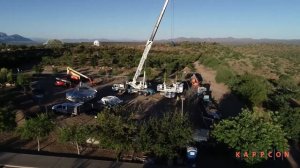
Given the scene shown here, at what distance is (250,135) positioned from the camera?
1784cm

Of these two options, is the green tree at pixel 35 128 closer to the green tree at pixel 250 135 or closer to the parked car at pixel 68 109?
the parked car at pixel 68 109

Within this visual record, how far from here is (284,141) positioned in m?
18.4

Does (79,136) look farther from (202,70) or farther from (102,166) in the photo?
(202,70)

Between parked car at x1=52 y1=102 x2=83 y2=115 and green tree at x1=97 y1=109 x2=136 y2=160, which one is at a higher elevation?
green tree at x1=97 y1=109 x2=136 y2=160

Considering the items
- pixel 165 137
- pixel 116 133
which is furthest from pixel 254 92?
pixel 116 133

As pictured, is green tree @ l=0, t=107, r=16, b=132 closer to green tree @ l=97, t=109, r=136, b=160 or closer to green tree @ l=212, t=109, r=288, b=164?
green tree @ l=97, t=109, r=136, b=160

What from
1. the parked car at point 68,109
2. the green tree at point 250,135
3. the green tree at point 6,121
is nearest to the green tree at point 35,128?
the green tree at point 6,121

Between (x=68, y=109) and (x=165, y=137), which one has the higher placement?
(x=165, y=137)

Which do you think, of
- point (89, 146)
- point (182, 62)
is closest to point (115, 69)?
point (182, 62)

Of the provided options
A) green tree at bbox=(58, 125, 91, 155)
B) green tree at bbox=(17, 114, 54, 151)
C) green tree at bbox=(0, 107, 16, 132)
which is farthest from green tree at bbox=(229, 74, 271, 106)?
green tree at bbox=(0, 107, 16, 132)

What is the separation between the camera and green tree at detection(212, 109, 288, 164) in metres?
17.6

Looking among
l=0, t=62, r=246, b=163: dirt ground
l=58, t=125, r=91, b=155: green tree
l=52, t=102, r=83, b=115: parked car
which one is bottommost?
l=0, t=62, r=246, b=163: dirt ground

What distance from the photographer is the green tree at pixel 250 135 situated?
57.7 ft

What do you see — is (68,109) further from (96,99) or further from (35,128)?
(35,128)
